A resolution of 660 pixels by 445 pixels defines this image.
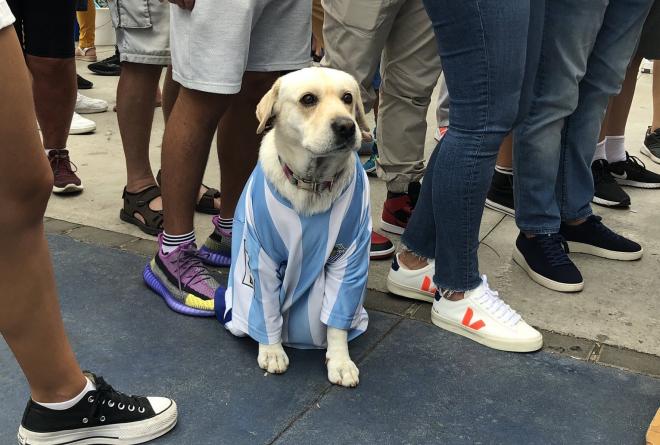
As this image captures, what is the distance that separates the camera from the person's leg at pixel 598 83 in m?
3.02

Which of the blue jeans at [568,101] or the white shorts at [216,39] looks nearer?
the white shorts at [216,39]

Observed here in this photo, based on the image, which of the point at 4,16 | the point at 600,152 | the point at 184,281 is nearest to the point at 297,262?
the point at 184,281

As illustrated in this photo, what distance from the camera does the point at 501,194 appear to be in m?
3.98

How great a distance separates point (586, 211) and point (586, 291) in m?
0.48

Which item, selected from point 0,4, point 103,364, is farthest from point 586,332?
point 0,4

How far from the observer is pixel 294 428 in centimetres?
214

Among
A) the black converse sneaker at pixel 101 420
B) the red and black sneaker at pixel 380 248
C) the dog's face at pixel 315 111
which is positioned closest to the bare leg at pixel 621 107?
the red and black sneaker at pixel 380 248

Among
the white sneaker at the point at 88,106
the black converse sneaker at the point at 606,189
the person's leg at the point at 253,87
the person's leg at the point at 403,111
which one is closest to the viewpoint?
the person's leg at the point at 253,87

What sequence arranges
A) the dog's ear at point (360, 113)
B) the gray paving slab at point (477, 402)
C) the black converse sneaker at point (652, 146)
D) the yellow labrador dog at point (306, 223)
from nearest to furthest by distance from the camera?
1. the gray paving slab at point (477, 402)
2. the yellow labrador dog at point (306, 223)
3. the dog's ear at point (360, 113)
4. the black converse sneaker at point (652, 146)

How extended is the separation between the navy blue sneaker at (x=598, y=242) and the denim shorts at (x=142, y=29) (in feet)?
6.83

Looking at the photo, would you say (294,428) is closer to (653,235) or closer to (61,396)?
(61,396)

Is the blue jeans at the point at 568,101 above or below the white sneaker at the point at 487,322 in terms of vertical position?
above

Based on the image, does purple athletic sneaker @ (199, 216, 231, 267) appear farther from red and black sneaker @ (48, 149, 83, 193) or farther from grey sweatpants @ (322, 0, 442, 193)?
red and black sneaker @ (48, 149, 83, 193)

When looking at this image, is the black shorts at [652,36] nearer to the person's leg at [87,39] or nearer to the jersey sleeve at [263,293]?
the jersey sleeve at [263,293]
